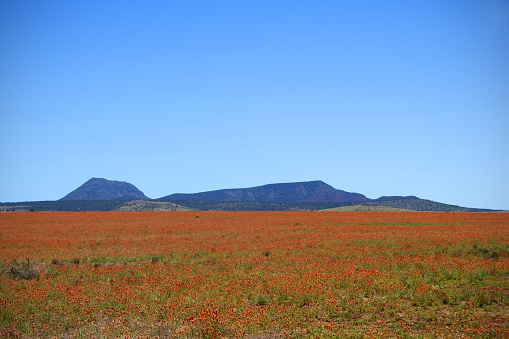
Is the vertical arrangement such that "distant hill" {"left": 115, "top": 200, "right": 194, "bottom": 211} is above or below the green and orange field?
below

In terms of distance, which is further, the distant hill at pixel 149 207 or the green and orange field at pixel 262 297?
the distant hill at pixel 149 207

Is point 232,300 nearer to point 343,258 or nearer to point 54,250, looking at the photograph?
point 343,258

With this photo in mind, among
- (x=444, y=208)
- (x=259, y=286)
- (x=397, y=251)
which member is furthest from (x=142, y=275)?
(x=444, y=208)

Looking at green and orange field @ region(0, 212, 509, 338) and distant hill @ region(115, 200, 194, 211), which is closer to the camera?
green and orange field @ region(0, 212, 509, 338)

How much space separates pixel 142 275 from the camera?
48.2ft

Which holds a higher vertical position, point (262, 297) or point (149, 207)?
point (262, 297)

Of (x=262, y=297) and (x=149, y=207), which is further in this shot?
(x=149, y=207)

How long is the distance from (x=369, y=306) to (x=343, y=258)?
24.1ft

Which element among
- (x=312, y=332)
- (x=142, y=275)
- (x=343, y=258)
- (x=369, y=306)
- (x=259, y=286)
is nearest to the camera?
(x=312, y=332)

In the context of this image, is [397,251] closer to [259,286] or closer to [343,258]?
[343,258]

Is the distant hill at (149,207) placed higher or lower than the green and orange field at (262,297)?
lower

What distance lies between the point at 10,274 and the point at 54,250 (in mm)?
6737

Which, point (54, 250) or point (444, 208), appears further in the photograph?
point (444, 208)

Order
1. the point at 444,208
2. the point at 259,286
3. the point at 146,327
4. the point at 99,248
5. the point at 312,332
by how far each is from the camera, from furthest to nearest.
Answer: the point at 444,208 < the point at 99,248 < the point at 259,286 < the point at 146,327 < the point at 312,332
